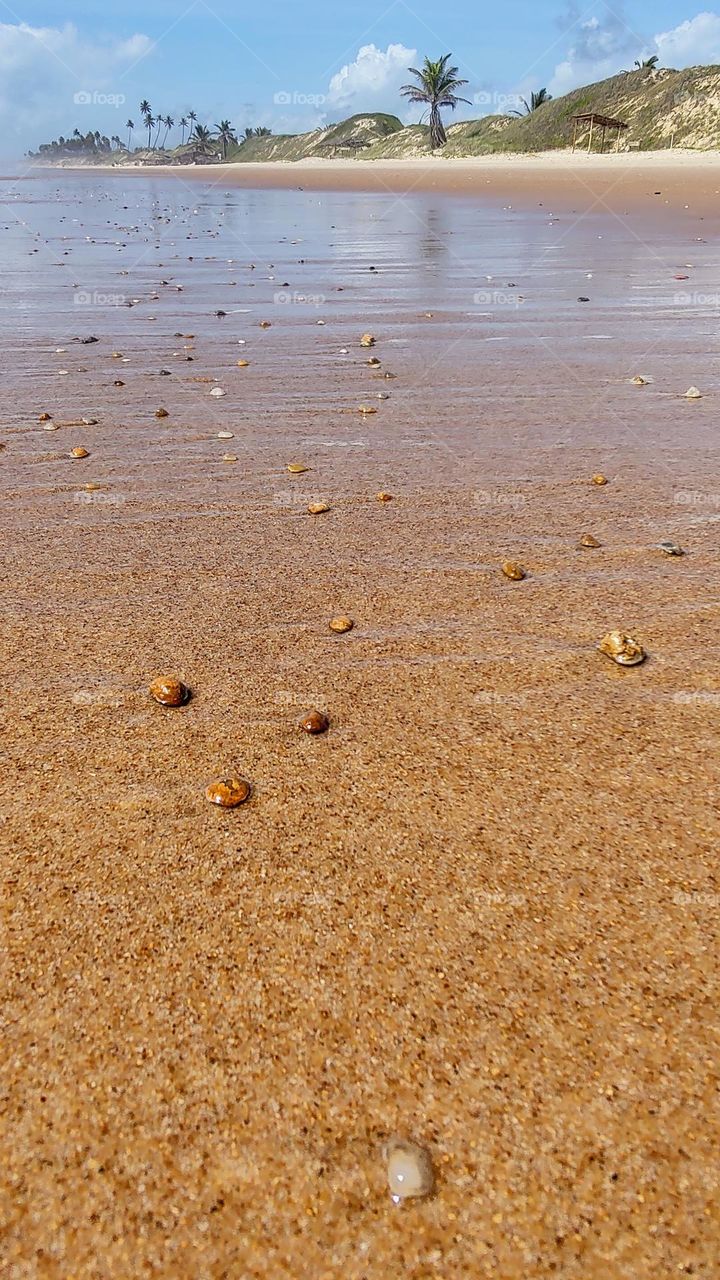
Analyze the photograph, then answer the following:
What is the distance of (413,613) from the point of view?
2.83 meters

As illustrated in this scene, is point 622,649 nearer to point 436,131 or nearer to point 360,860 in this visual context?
point 360,860

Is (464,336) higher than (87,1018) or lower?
higher

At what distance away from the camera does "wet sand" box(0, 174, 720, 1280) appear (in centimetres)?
118

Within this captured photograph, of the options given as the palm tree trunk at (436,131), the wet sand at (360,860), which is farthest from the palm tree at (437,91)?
the wet sand at (360,860)

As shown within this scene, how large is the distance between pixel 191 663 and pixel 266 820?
0.80 metres

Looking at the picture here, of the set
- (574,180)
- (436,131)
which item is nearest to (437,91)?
(436,131)

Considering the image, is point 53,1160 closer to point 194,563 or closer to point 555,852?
point 555,852

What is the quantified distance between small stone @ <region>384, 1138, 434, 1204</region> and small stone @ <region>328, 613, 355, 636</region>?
5.61ft

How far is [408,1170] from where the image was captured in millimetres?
1209

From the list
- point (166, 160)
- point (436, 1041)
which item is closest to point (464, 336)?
point (436, 1041)

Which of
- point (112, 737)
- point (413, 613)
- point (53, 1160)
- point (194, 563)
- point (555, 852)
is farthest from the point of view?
point (194, 563)

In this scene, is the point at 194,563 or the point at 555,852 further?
the point at 194,563

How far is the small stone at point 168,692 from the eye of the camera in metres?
2.31

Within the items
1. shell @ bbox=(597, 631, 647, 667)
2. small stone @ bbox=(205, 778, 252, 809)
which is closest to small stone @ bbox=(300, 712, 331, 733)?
small stone @ bbox=(205, 778, 252, 809)
